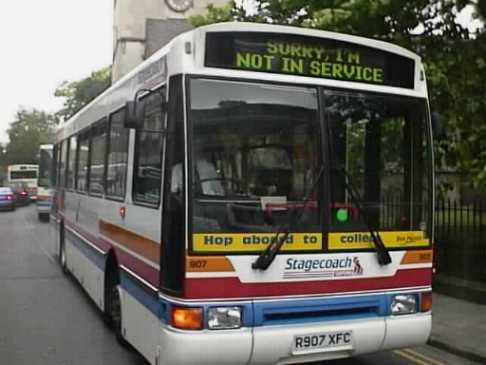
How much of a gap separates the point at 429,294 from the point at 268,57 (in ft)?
7.80

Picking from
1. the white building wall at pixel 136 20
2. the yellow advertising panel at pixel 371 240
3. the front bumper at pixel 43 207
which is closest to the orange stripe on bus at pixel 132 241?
the yellow advertising panel at pixel 371 240

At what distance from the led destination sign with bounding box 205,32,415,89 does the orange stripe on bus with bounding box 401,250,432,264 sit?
1.40m

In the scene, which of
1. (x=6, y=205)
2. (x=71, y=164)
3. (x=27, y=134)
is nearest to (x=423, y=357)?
(x=71, y=164)

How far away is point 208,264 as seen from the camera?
4668mm

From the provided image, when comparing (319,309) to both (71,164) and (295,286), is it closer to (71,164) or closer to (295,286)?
(295,286)

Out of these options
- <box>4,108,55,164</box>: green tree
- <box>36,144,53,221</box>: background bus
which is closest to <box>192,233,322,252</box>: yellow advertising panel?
<box>36,144,53,221</box>: background bus

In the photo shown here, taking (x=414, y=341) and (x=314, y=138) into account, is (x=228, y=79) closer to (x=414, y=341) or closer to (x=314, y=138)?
(x=314, y=138)

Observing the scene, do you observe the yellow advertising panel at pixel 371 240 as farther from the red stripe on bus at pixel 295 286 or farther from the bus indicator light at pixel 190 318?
the bus indicator light at pixel 190 318

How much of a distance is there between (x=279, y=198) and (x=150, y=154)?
1241 millimetres

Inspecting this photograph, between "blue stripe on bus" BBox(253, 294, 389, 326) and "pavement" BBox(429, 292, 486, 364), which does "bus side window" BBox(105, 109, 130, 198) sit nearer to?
"blue stripe on bus" BBox(253, 294, 389, 326)

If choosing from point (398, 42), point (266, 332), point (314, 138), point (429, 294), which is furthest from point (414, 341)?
point (398, 42)

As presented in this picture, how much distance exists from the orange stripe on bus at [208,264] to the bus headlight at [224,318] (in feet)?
0.93

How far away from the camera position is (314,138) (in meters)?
5.07

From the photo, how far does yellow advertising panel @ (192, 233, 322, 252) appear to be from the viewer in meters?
4.68
